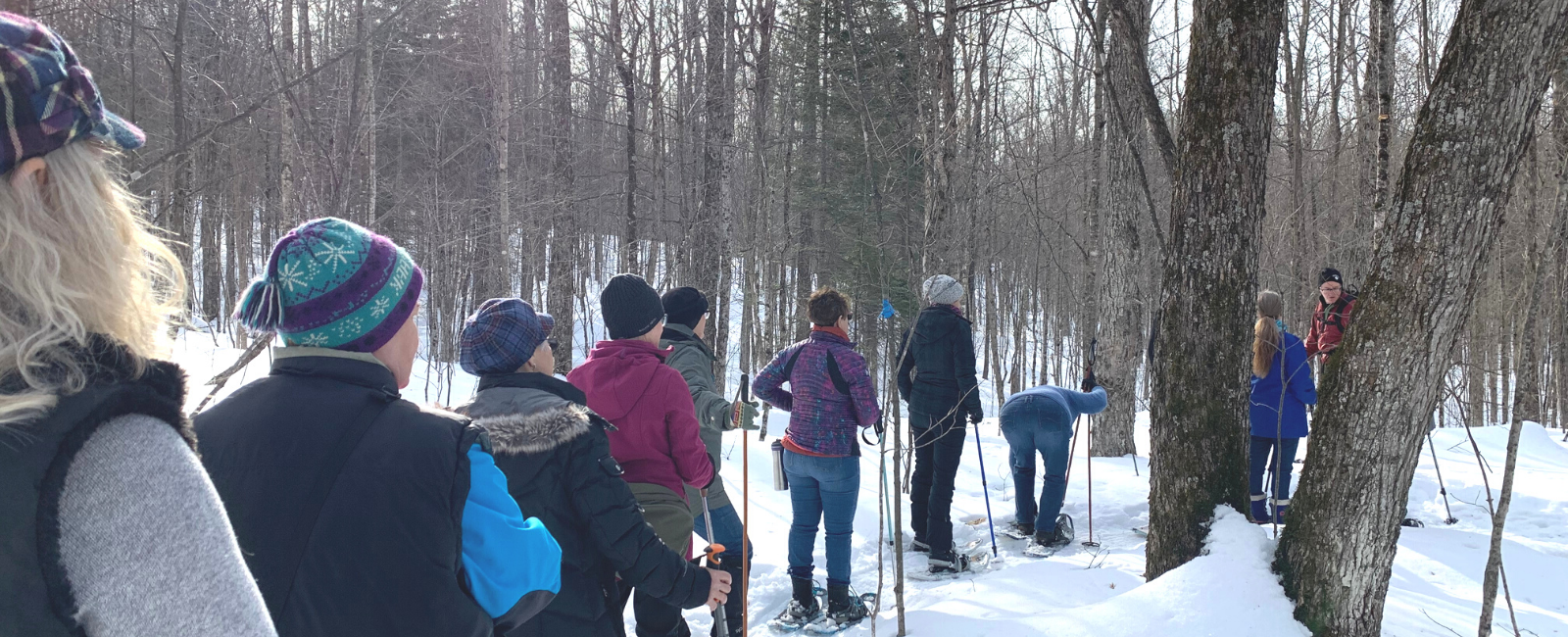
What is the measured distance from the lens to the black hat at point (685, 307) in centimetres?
441

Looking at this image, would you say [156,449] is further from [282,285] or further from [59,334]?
[282,285]

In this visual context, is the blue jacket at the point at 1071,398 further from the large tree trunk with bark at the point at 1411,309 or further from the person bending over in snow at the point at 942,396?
the large tree trunk with bark at the point at 1411,309

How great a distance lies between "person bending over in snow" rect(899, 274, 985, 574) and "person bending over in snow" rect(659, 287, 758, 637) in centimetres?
163

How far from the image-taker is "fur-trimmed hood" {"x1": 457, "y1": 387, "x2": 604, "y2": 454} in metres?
2.37

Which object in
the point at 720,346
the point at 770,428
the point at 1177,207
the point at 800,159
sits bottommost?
the point at 770,428

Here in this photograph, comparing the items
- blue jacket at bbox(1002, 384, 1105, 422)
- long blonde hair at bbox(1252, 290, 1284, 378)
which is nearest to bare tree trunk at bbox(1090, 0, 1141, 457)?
long blonde hair at bbox(1252, 290, 1284, 378)

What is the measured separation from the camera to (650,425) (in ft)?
10.8

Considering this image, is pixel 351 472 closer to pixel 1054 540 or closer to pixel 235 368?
pixel 235 368

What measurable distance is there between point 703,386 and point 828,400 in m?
0.81

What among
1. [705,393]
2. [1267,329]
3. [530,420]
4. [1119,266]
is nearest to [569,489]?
[530,420]

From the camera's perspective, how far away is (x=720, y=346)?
413 inches

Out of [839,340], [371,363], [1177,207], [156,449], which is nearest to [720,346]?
[839,340]

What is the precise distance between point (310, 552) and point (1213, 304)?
3747mm

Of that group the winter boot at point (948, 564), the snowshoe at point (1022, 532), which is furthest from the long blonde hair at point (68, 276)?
the snowshoe at point (1022, 532)
